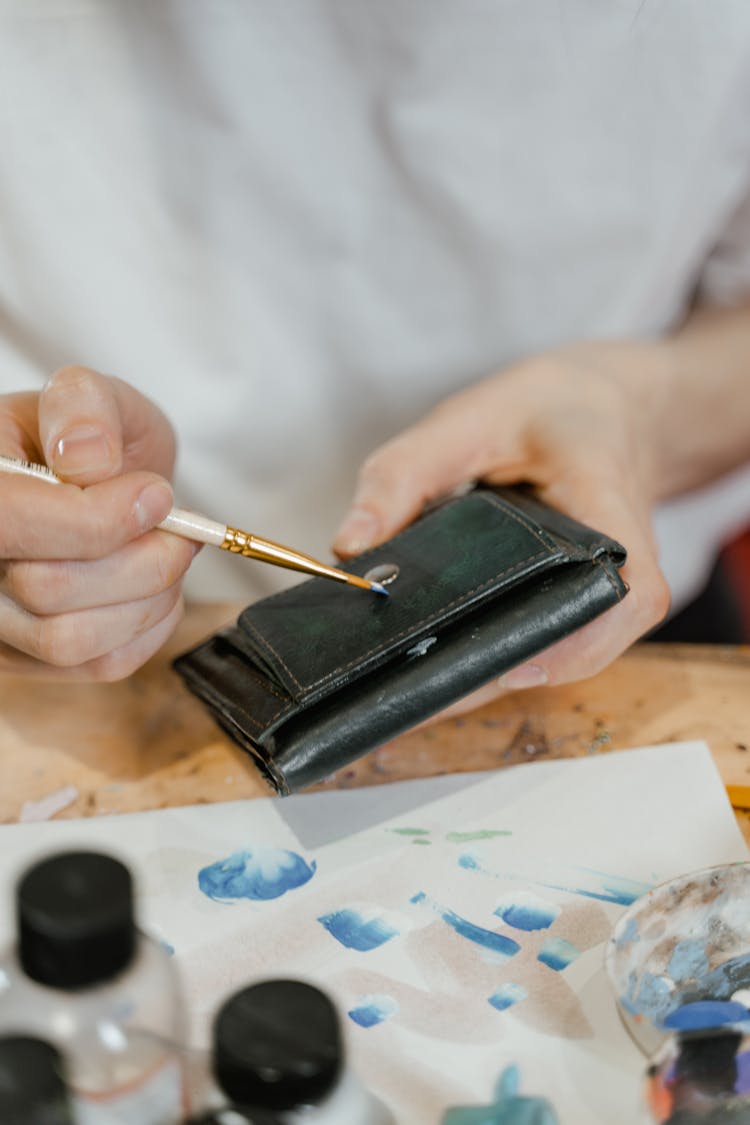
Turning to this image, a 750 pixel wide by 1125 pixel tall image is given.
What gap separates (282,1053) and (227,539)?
1.27 feet

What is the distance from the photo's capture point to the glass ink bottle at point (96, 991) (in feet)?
1.52

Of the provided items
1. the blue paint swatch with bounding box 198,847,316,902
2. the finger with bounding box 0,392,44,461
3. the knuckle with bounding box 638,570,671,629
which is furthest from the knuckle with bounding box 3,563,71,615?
the knuckle with bounding box 638,570,671,629

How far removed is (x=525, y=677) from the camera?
2.69 ft

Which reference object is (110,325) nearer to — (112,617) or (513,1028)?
(112,617)

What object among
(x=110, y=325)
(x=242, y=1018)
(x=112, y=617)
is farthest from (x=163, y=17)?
(x=242, y=1018)

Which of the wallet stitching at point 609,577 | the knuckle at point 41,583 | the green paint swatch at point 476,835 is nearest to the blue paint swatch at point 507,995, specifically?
the green paint swatch at point 476,835

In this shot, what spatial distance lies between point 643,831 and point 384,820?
0.18m

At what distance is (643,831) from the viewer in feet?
2.57

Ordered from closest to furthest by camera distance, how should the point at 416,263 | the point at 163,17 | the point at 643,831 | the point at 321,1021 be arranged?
the point at 321,1021 < the point at 643,831 < the point at 163,17 < the point at 416,263

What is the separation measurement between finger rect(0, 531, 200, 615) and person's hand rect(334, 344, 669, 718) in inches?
6.3

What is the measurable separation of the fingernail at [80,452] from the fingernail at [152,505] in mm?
38

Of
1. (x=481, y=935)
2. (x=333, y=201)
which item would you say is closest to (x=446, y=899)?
(x=481, y=935)

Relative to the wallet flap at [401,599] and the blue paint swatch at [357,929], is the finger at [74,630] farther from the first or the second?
the blue paint swatch at [357,929]

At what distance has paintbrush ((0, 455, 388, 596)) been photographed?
76 centimetres
